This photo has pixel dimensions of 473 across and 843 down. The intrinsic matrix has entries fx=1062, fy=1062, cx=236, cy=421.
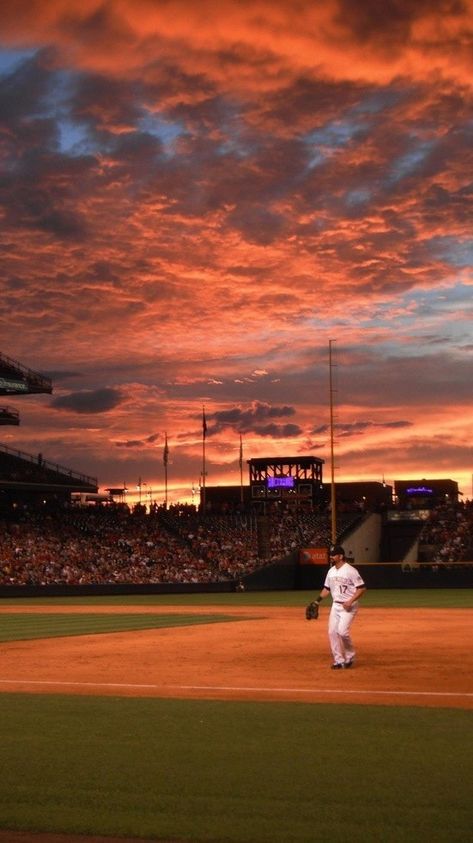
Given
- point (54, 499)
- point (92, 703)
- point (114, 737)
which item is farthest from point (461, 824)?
point (54, 499)

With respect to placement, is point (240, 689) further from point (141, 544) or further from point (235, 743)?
point (141, 544)

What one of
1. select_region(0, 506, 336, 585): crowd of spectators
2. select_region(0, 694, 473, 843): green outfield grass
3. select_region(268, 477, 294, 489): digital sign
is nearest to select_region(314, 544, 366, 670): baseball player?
select_region(0, 694, 473, 843): green outfield grass

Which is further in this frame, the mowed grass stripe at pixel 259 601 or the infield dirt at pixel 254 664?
the mowed grass stripe at pixel 259 601

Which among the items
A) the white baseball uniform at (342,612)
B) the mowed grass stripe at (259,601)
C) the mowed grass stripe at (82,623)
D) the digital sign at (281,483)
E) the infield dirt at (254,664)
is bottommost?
the mowed grass stripe at (259,601)

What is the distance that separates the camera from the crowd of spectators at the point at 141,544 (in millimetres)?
56344

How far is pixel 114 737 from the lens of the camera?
382 inches

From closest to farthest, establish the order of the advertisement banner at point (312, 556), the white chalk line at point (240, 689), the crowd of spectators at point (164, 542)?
1. the white chalk line at point (240, 689)
2. the crowd of spectators at point (164, 542)
3. the advertisement banner at point (312, 556)

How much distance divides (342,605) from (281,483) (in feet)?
245

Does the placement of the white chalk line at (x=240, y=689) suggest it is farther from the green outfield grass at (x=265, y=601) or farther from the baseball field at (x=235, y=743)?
the green outfield grass at (x=265, y=601)

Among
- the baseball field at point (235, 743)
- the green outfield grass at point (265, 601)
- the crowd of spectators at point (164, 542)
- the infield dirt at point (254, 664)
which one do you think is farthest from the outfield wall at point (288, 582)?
the baseball field at point (235, 743)

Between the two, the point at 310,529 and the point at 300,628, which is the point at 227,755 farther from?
the point at 310,529

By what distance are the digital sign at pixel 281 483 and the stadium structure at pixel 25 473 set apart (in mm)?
17091

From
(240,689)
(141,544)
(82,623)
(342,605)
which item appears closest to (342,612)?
(342,605)

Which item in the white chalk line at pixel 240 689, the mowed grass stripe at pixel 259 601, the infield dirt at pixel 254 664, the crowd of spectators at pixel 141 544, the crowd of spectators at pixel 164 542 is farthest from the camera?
the crowd of spectators at pixel 164 542
